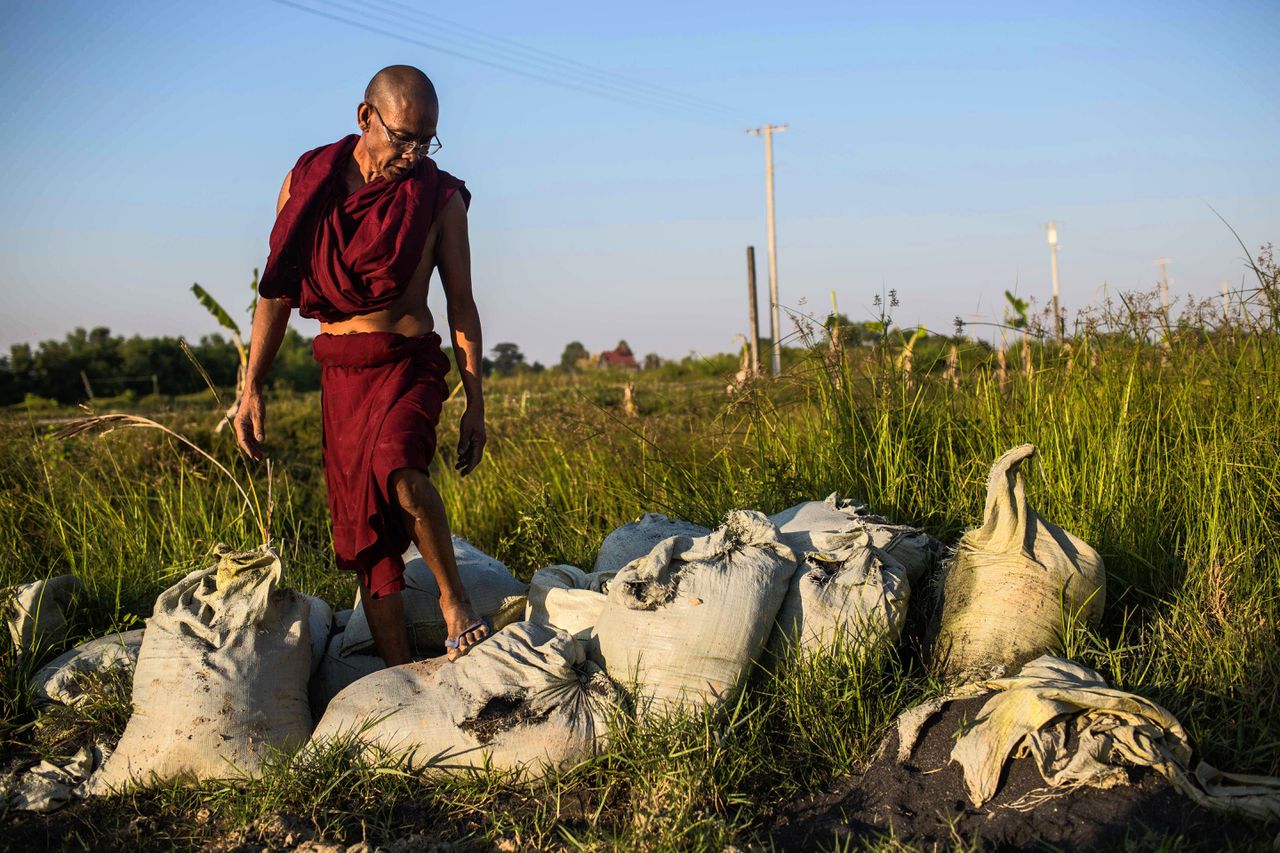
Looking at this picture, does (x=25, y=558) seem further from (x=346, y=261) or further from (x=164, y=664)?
(x=346, y=261)

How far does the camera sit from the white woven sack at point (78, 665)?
3338 millimetres

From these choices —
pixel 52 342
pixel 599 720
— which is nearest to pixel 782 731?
pixel 599 720

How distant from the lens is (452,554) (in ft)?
10.9

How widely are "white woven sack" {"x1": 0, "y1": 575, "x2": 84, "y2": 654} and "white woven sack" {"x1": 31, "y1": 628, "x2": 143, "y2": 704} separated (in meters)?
0.11

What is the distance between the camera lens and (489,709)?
9.36 ft

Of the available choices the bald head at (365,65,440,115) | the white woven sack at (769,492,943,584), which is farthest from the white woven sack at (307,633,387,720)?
the bald head at (365,65,440,115)

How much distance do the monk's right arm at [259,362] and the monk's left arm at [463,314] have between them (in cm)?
56

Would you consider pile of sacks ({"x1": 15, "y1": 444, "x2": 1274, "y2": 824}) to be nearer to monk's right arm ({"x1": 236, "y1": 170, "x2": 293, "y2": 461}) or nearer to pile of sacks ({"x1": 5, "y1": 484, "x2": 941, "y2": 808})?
pile of sacks ({"x1": 5, "y1": 484, "x2": 941, "y2": 808})

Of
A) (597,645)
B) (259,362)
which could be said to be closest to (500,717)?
(597,645)

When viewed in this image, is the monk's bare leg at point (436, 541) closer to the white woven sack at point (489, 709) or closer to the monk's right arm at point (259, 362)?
the white woven sack at point (489, 709)

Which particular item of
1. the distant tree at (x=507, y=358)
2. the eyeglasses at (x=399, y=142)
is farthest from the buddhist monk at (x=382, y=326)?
the distant tree at (x=507, y=358)

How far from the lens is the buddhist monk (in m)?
3.27

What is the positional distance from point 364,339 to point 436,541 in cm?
68

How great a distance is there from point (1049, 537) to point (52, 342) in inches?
1290
